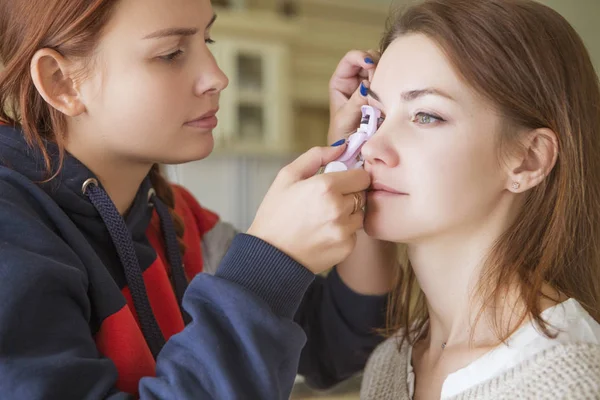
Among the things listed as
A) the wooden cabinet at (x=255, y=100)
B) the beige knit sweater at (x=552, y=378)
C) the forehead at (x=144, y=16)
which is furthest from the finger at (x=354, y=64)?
the wooden cabinet at (x=255, y=100)

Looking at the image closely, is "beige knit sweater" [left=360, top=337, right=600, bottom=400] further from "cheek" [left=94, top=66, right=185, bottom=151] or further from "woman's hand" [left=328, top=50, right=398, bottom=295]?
"cheek" [left=94, top=66, right=185, bottom=151]

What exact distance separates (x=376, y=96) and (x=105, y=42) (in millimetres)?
418

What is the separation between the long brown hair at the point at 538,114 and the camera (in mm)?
971

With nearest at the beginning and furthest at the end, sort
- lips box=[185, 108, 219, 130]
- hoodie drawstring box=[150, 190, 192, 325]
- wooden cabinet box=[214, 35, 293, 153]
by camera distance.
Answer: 1. lips box=[185, 108, 219, 130]
2. hoodie drawstring box=[150, 190, 192, 325]
3. wooden cabinet box=[214, 35, 293, 153]

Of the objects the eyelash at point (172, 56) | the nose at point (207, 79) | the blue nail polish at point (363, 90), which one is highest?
the eyelash at point (172, 56)

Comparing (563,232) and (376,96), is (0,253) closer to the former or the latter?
(376,96)

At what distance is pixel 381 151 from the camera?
97cm

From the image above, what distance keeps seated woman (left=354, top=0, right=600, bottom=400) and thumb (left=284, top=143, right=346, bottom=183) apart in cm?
5

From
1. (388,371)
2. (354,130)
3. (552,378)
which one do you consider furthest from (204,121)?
(552,378)

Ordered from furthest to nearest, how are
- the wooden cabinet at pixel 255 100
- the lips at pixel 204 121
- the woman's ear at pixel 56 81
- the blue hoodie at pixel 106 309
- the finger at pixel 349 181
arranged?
the wooden cabinet at pixel 255 100 < the lips at pixel 204 121 < the woman's ear at pixel 56 81 < the finger at pixel 349 181 < the blue hoodie at pixel 106 309

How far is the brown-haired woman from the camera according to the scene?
31.3 inches

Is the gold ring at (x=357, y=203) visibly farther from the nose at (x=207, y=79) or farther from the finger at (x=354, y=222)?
the nose at (x=207, y=79)

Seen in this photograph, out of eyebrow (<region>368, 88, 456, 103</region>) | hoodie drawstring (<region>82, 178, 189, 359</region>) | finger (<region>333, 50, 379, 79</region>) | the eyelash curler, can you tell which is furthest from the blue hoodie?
finger (<region>333, 50, 379, 79</region>)

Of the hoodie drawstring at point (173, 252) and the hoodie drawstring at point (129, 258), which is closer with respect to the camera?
the hoodie drawstring at point (129, 258)
